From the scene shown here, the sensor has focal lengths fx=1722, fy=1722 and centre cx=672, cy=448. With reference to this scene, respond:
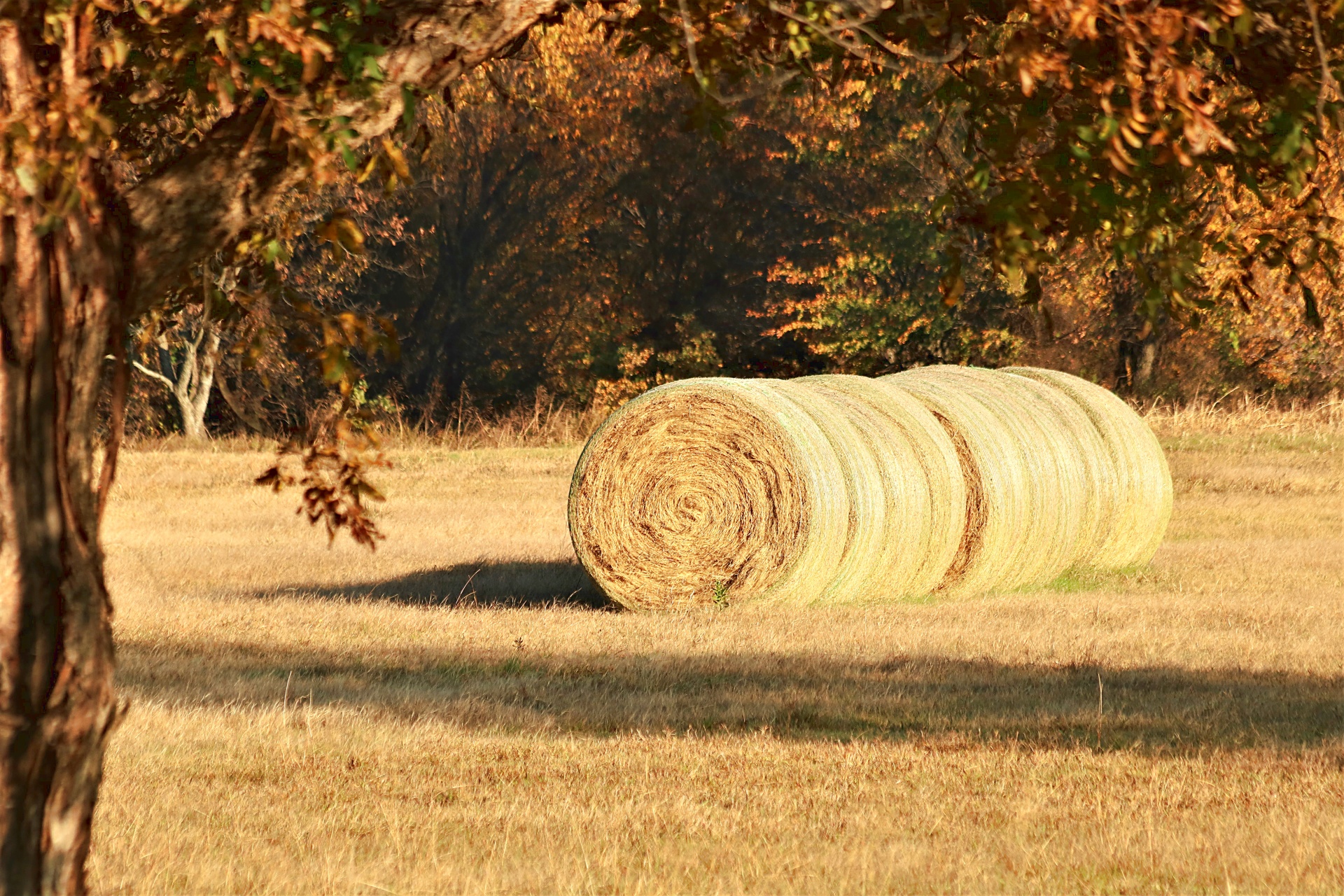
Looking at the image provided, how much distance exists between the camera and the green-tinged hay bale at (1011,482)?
15.3 m

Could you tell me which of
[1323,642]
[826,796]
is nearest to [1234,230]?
[826,796]

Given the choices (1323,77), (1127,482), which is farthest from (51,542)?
(1127,482)

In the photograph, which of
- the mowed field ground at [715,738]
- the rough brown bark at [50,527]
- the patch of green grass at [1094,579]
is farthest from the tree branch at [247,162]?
the patch of green grass at [1094,579]

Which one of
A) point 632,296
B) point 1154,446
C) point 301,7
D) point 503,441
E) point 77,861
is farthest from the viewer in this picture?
point 632,296

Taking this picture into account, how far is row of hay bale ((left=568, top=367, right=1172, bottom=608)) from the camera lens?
14.1m

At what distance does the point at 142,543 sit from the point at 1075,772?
1467cm

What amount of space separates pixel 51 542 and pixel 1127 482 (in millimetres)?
13637

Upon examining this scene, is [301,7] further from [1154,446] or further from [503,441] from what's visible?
[503,441]

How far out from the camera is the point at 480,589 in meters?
16.2

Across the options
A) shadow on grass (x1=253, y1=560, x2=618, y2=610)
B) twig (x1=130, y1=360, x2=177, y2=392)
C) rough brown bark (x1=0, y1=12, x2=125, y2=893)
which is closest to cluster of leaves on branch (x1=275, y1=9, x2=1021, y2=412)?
twig (x1=130, y1=360, x2=177, y2=392)

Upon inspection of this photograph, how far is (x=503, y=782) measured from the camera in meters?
8.12

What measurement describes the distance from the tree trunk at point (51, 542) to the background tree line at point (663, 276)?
88.9 ft

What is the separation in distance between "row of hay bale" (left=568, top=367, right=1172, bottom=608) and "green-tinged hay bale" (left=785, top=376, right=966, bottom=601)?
0.01 m

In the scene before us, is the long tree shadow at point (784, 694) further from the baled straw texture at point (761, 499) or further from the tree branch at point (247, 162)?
the tree branch at point (247, 162)
